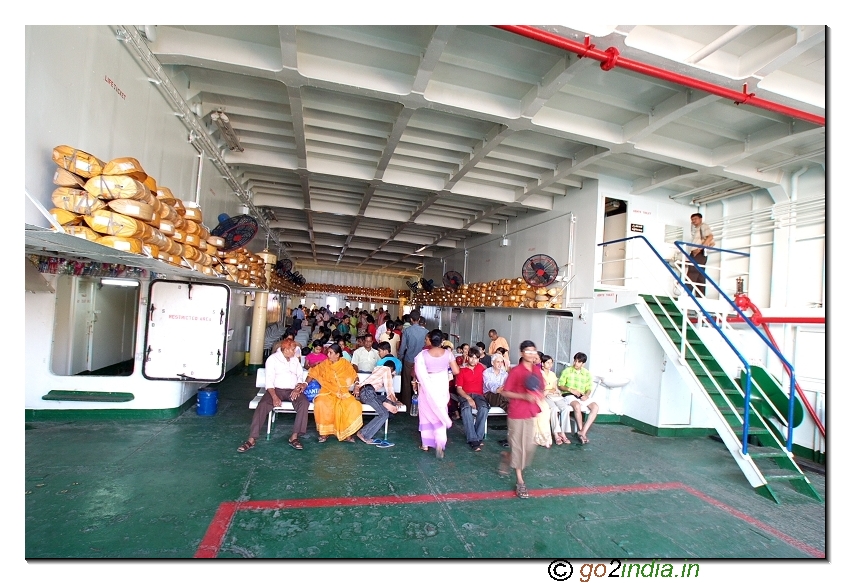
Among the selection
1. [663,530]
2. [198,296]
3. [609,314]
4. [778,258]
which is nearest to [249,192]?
[198,296]

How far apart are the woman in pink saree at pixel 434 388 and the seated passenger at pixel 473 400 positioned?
619 millimetres

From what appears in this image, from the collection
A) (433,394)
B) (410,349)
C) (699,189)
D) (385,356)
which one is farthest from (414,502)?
(699,189)

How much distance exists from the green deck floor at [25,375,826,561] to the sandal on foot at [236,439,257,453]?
0.13m

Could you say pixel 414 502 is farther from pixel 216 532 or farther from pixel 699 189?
pixel 699 189

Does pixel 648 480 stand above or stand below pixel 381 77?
below

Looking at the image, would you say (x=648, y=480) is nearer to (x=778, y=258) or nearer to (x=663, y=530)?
(x=663, y=530)

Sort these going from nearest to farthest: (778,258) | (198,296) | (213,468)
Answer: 1. (213,468)
2. (198,296)
3. (778,258)

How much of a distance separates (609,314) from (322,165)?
6330mm

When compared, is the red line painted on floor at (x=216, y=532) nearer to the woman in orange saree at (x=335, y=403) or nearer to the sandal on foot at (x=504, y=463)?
the woman in orange saree at (x=335, y=403)

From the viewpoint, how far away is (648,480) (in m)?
5.17

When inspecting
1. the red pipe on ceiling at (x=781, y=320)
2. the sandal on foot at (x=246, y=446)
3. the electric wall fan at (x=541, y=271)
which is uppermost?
the electric wall fan at (x=541, y=271)

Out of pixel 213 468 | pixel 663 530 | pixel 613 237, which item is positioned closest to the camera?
pixel 663 530

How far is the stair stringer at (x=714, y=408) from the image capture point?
505 cm

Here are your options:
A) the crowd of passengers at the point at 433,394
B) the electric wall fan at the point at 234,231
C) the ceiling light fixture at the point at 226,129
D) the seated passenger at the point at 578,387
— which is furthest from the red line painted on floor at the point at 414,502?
the ceiling light fixture at the point at 226,129
